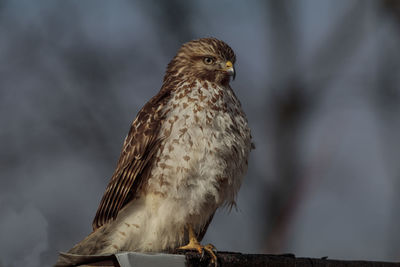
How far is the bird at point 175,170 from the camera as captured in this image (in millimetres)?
3105

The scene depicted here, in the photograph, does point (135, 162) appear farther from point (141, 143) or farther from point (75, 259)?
point (75, 259)

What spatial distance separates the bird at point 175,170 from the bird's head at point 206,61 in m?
0.02

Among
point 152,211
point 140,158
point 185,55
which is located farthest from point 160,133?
point 185,55

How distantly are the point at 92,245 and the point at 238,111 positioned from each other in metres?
1.22

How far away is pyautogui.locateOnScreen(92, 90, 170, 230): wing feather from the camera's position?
10.6 feet

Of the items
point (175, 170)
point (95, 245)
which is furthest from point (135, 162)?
point (95, 245)

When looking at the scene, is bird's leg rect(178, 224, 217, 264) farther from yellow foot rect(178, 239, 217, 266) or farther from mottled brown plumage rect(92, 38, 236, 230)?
mottled brown plumage rect(92, 38, 236, 230)

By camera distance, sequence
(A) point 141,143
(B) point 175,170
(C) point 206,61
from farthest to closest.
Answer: (C) point 206,61 < (A) point 141,143 < (B) point 175,170

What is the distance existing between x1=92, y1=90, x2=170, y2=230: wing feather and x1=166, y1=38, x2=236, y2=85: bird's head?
1.05 ft

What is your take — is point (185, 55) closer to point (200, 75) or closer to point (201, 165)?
point (200, 75)

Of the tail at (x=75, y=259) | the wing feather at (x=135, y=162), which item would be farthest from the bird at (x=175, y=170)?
the tail at (x=75, y=259)

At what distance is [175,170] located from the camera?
308 cm

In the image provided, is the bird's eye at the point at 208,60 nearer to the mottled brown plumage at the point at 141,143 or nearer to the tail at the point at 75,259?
the mottled brown plumage at the point at 141,143

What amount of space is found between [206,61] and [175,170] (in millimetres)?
846
